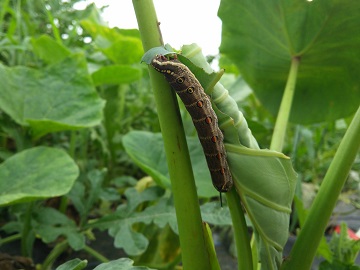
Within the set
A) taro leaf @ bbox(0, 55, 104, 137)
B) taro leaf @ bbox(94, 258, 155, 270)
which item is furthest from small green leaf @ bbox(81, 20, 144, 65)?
taro leaf @ bbox(94, 258, 155, 270)

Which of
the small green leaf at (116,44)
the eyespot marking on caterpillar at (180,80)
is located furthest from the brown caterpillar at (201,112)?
the small green leaf at (116,44)

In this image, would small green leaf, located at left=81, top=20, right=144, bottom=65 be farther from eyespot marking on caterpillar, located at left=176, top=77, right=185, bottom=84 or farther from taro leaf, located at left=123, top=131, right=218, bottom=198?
eyespot marking on caterpillar, located at left=176, top=77, right=185, bottom=84

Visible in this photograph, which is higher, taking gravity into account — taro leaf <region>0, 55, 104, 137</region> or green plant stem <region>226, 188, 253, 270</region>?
taro leaf <region>0, 55, 104, 137</region>

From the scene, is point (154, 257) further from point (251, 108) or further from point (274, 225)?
point (251, 108)

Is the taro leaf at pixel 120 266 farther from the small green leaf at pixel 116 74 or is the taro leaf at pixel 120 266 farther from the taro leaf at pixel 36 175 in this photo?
the small green leaf at pixel 116 74

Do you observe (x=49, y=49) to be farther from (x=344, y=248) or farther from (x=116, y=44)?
(x=344, y=248)

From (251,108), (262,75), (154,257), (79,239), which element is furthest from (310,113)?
(251,108)
